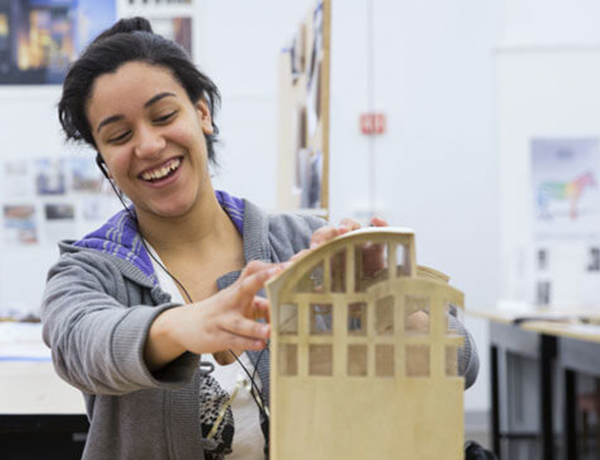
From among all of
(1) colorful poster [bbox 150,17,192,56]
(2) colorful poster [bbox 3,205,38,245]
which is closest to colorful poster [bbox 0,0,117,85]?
(1) colorful poster [bbox 150,17,192,56]

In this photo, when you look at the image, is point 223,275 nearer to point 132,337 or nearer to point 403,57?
point 132,337

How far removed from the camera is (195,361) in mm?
809

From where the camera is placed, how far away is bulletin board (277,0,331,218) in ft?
5.95

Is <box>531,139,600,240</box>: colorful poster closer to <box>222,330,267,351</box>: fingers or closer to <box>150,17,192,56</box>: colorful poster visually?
<box>150,17,192,56</box>: colorful poster

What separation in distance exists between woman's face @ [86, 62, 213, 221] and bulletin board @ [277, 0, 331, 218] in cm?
68

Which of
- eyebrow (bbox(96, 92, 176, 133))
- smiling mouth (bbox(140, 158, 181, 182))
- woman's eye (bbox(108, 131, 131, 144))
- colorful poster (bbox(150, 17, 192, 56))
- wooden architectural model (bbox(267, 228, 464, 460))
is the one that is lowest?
wooden architectural model (bbox(267, 228, 464, 460))

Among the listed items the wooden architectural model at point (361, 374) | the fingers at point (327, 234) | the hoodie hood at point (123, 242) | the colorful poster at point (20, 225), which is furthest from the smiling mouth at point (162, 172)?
the colorful poster at point (20, 225)

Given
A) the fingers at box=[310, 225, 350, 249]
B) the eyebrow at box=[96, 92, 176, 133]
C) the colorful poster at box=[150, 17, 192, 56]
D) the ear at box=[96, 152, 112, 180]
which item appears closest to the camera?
the fingers at box=[310, 225, 350, 249]

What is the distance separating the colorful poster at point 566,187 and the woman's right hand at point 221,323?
429cm

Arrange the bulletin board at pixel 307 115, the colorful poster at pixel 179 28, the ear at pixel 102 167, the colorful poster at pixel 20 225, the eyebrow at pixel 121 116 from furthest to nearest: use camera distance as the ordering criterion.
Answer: the colorful poster at pixel 20 225, the colorful poster at pixel 179 28, the bulletin board at pixel 307 115, the ear at pixel 102 167, the eyebrow at pixel 121 116

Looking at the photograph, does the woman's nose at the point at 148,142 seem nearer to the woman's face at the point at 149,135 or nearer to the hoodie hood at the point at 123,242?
the woman's face at the point at 149,135

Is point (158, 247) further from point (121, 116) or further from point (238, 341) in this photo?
point (238, 341)

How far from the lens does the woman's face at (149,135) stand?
106 centimetres

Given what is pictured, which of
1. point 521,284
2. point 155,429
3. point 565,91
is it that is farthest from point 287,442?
point 565,91
